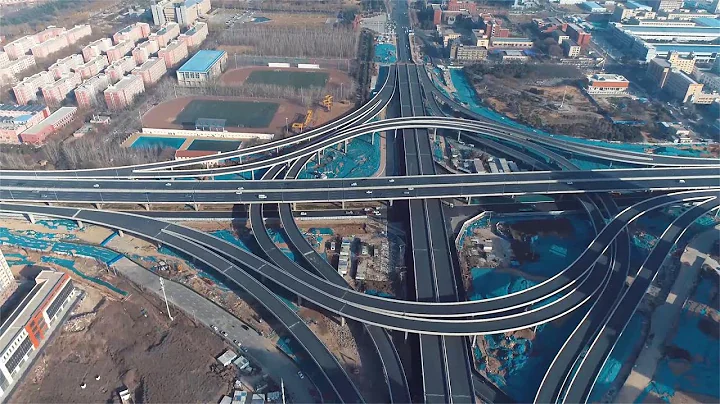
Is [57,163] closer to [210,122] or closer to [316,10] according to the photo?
[210,122]

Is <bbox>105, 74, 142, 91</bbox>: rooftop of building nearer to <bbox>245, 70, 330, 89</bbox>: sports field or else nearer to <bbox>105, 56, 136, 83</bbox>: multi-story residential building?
<bbox>105, 56, 136, 83</bbox>: multi-story residential building

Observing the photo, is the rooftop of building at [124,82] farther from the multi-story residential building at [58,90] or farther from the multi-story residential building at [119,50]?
the multi-story residential building at [119,50]

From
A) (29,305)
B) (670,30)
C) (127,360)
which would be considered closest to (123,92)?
(29,305)

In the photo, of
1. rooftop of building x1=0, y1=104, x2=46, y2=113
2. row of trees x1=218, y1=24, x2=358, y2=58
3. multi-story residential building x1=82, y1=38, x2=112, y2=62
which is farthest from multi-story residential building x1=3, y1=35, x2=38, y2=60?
row of trees x1=218, y1=24, x2=358, y2=58

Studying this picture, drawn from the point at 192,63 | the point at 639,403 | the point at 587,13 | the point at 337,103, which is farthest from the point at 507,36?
the point at 639,403

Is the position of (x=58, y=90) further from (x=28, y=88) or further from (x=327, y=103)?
(x=327, y=103)

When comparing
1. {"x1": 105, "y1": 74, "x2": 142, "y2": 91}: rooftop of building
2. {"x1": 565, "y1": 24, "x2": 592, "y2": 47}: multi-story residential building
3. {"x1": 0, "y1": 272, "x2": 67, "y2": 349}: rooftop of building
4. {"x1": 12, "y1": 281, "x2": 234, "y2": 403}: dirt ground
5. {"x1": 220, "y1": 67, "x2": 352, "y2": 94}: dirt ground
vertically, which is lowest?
{"x1": 12, "y1": 281, "x2": 234, "y2": 403}: dirt ground
